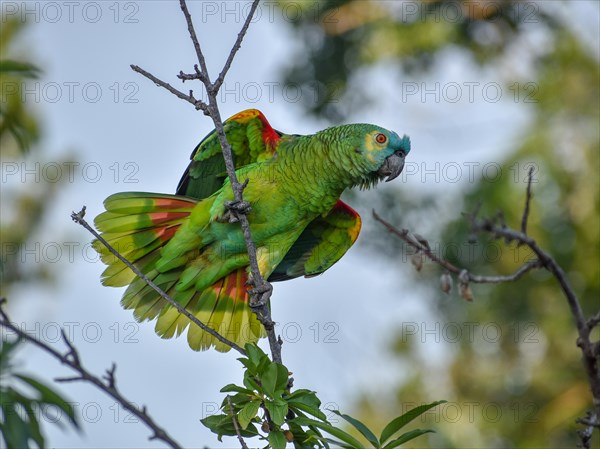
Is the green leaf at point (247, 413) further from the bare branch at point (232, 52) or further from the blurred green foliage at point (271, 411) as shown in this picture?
the bare branch at point (232, 52)

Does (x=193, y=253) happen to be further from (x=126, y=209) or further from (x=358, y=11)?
(x=358, y=11)

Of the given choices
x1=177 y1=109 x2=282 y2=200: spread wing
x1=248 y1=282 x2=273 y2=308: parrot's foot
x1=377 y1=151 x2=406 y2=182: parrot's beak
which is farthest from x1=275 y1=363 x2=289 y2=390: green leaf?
x1=177 y1=109 x2=282 y2=200: spread wing

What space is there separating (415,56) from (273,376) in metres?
7.61

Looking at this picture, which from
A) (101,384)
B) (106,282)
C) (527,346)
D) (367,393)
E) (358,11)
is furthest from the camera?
(527,346)

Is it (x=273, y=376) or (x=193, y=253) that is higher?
(x=193, y=253)

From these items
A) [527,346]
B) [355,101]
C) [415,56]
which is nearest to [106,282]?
[355,101]

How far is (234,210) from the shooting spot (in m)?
4.28

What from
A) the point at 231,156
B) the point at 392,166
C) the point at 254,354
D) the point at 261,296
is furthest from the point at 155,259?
the point at 254,354

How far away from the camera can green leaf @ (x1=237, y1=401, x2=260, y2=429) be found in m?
3.24

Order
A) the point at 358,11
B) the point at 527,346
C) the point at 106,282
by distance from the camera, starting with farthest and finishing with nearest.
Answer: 1. the point at 527,346
2. the point at 358,11
3. the point at 106,282

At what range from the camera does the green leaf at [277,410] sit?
317 centimetres

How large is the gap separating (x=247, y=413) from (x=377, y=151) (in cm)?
218

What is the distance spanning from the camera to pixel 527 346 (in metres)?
10.6

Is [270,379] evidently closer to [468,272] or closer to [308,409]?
[308,409]
